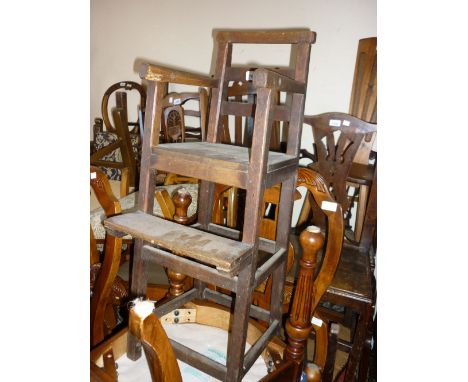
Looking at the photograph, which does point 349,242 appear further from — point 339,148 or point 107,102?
point 107,102

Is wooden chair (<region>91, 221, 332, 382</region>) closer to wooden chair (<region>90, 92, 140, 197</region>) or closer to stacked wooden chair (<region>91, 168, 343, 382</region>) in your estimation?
stacked wooden chair (<region>91, 168, 343, 382</region>)

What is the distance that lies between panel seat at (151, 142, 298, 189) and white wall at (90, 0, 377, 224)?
1.70 m

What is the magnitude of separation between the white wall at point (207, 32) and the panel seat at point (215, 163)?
5.57 ft

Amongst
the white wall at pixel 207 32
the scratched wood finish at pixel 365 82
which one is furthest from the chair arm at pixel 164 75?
the white wall at pixel 207 32

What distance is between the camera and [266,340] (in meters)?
0.79

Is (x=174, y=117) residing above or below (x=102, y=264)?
above

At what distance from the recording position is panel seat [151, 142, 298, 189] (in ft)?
2.09

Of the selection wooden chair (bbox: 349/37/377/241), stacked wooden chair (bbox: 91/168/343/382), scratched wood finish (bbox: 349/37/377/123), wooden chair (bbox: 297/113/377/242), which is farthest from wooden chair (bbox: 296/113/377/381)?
scratched wood finish (bbox: 349/37/377/123)

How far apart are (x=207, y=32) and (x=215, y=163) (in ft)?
7.88

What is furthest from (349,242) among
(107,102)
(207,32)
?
(107,102)

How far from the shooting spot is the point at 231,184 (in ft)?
2.09
